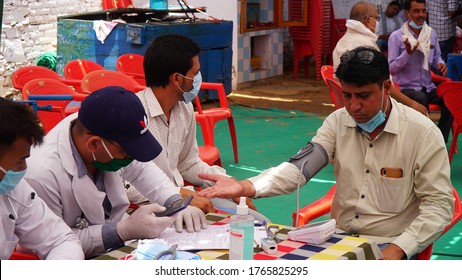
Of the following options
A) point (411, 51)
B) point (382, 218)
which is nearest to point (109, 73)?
point (411, 51)

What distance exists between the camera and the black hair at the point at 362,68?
347 centimetres

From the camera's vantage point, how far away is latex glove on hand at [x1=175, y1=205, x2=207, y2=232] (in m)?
3.22

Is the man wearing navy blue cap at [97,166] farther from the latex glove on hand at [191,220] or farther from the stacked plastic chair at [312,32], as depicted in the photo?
the stacked plastic chair at [312,32]

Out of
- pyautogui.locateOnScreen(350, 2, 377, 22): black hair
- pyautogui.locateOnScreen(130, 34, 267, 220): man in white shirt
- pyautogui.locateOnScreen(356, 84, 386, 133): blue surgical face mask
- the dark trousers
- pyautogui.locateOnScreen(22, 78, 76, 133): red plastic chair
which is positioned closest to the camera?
pyautogui.locateOnScreen(356, 84, 386, 133): blue surgical face mask

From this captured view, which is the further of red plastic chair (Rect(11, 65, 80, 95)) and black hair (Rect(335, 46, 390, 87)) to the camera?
red plastic chair (Rect(11, 65, 80, 95))

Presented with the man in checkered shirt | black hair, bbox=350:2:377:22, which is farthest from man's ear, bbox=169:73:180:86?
the man in checkered shirt

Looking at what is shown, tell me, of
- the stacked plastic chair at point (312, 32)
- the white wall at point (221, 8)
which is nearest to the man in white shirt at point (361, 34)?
the white wall at point (221, 8)

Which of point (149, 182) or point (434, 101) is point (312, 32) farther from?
point (149, 182)

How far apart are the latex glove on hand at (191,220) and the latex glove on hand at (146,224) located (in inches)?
2.9

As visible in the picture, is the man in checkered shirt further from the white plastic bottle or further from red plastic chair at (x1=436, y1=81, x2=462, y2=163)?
the white plastic bottle

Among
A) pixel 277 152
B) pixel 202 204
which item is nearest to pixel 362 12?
pixel 277 152

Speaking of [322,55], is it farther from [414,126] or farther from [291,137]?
[414,126]

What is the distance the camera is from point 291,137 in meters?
8.73

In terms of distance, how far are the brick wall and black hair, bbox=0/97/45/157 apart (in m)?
7.03
